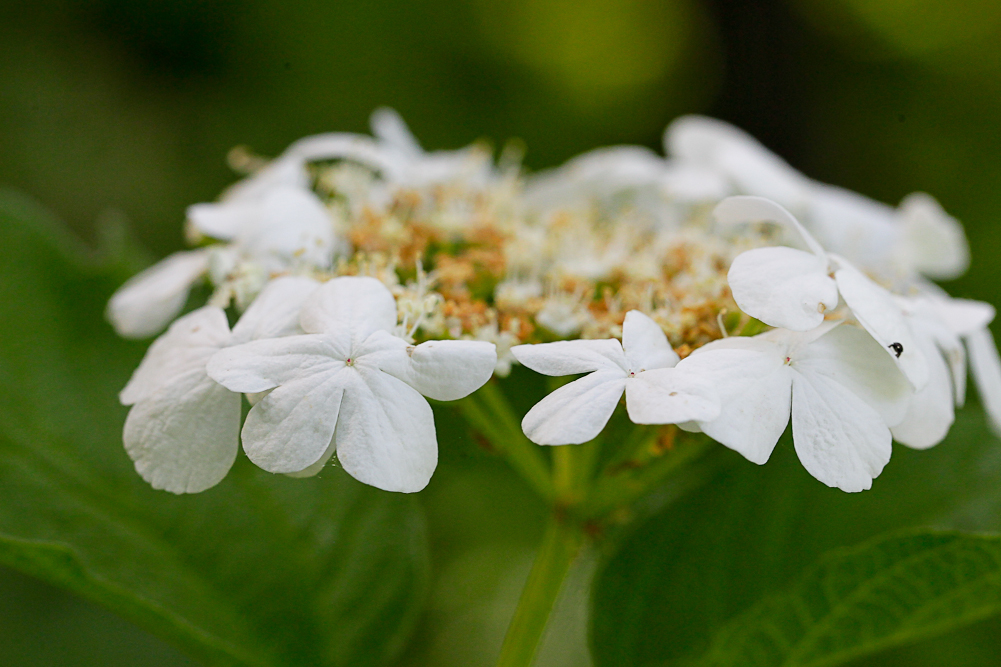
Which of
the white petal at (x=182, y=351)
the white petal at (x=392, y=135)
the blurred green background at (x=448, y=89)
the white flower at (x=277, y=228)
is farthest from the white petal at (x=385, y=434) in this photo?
the blurred green background at (x=448, y=89)

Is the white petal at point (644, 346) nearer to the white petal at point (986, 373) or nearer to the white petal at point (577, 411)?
the white petal at point (577, 411)

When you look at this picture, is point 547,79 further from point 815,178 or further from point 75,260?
point 75,260

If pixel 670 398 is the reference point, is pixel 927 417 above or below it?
below

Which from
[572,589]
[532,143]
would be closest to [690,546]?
[572,589]

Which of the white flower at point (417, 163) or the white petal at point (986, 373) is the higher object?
the white flower at point (417, 163)

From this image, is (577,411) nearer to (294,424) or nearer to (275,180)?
(294,424)

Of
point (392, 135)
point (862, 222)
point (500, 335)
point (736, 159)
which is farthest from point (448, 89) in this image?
point (500, 335)
